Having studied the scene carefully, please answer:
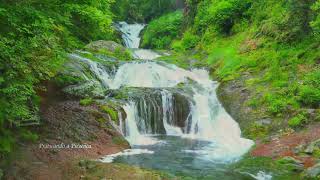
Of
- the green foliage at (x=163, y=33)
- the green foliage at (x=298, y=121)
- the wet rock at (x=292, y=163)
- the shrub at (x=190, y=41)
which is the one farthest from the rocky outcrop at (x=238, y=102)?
the green foliage at (x=163, y=33)

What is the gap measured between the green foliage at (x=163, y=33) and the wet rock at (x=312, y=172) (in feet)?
91.4

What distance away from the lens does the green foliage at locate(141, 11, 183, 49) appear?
128 feet

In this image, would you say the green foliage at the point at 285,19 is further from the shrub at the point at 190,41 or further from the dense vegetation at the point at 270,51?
the shrub at the point at 190,41

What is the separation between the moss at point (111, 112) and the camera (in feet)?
51.6

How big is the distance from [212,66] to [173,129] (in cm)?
773

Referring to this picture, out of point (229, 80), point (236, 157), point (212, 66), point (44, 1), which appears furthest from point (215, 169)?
point (212, 66)

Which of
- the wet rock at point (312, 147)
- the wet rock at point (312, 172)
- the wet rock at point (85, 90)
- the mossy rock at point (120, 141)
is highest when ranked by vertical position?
the wet rock at point (85, 90)

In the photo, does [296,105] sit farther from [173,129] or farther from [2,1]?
[2,1]

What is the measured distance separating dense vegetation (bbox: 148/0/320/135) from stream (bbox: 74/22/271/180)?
165 centimetres

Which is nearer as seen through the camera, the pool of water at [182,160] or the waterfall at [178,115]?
the pool of water at [182,160]

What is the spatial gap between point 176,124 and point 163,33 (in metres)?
23.6

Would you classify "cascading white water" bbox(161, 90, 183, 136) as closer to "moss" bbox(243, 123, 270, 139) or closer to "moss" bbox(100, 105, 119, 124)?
"moss" bbox(100, 105, 119, 124)

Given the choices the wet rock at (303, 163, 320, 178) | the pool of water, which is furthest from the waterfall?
the wet rock at (303, 163, 320, 178)

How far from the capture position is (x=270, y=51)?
21250 mm
